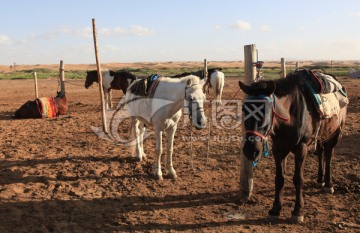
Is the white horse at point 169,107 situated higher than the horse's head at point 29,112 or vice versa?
the white horse at point 169,107

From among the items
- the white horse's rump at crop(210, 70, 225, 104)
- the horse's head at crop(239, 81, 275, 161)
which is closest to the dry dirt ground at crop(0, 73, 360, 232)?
the horse's head at crop(239, 81, 275, 161)

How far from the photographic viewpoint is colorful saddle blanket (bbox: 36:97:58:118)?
460 inches

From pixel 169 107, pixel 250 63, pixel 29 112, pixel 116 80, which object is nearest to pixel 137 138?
pixel 169 107

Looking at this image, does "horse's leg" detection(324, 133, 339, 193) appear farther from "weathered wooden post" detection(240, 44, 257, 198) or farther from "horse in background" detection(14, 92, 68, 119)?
"horse in background" detection(14, 92, 68, 119)

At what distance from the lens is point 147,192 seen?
16.8 feet

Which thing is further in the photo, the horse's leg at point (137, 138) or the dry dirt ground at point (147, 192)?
the horse's leg at point (137, 138)

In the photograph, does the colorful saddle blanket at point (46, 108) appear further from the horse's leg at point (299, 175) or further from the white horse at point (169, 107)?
the horse's leg at point (299, 175)

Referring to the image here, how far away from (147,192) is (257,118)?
2.36 meters

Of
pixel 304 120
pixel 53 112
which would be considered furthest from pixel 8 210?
pixel 53 112

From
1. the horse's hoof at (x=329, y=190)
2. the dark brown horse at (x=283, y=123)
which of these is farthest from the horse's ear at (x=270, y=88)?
the horse's hoof at (x=329, y=190)

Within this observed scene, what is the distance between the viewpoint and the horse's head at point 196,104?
498cm

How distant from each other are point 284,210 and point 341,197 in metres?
1.09

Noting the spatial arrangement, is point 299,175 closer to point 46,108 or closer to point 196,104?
point 196,104

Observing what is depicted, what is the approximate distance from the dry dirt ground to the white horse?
67 centimetres
